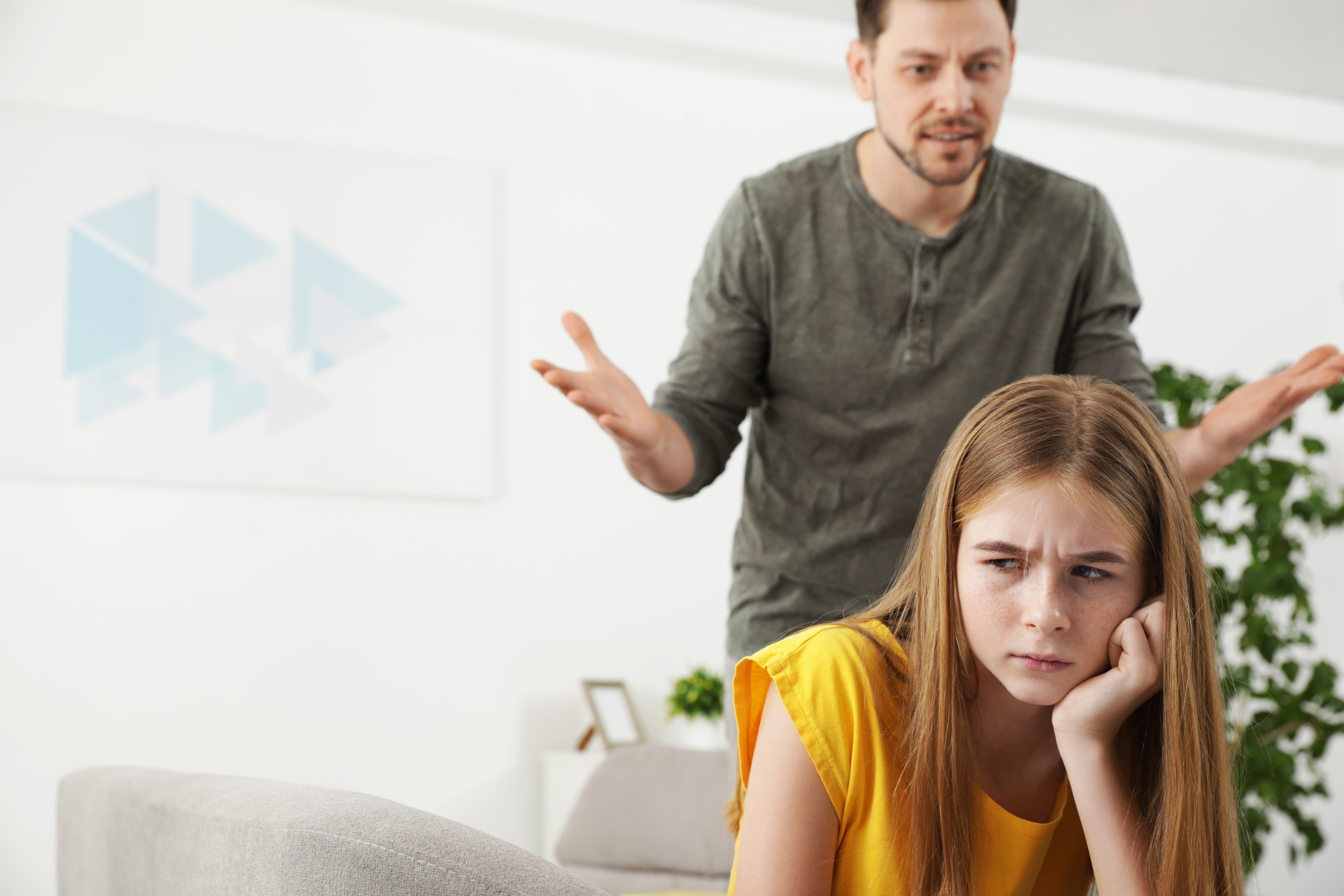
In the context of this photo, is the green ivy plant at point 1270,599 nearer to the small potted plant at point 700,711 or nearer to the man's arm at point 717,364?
the small potted plant at point 700,711

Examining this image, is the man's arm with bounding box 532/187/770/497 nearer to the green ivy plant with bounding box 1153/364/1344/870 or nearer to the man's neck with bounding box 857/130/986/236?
the man's neck with bounding box 857/130/986/236

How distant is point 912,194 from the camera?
1.49 m

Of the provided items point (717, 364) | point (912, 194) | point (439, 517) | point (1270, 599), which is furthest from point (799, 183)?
point (1270, 599)

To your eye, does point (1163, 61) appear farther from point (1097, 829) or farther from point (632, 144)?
point (1097, 829)

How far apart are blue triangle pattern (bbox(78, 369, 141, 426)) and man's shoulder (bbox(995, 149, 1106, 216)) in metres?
2.25

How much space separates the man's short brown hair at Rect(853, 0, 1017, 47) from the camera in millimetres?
1498

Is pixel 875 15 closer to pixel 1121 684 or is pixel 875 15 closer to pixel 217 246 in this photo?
pixel 1121 684

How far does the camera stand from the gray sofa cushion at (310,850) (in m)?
0.75

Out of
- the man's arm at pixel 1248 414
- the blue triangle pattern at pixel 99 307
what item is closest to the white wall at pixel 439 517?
the blue triangle pattern at pixel 99 307

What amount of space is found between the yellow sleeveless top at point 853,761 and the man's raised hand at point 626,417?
33cm

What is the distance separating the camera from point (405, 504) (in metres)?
3.15

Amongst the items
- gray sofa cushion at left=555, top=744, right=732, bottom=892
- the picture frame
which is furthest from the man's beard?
the picture frame

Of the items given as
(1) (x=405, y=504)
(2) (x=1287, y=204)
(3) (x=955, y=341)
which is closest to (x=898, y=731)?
(3) (x=955, y=341)

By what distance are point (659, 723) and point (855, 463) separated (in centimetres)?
199
